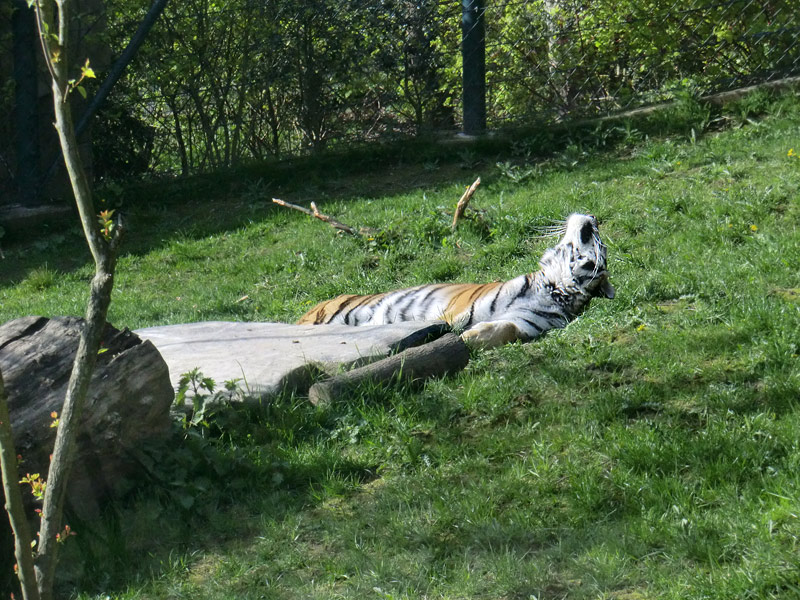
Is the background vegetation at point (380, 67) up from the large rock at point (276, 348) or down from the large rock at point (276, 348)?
up

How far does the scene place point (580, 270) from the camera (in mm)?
5625

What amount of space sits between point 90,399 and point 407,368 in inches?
62.6

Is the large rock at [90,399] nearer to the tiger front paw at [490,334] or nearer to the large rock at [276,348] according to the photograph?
the large rock at [276,348]

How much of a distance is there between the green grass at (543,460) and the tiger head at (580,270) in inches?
5.0

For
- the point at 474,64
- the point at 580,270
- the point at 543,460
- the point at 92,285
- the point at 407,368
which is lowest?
the point at 543,460

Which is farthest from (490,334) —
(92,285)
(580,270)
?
(92,285)

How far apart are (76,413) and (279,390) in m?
2.38

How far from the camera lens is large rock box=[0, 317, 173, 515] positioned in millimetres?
3555

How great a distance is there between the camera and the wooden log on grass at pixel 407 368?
4488 millimetres

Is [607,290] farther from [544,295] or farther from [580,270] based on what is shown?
[544,295]

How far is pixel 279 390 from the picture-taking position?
457 centimetres

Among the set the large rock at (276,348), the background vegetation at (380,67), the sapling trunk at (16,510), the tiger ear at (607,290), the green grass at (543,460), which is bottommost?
the green grass at (543,460)

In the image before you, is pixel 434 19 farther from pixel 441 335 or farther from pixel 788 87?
pixel 441 335

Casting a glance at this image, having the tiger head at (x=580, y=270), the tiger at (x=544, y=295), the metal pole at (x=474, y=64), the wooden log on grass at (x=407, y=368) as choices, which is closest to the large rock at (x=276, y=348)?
the wooden log on grass at (x=407, y=368)
